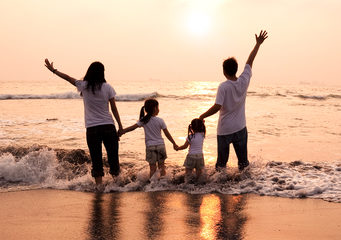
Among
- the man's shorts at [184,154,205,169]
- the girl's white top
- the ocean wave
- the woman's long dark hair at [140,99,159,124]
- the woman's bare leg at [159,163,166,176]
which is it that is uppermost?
the woman's long dark hair at [140,99,159,124]

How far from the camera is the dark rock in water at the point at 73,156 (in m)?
8.23

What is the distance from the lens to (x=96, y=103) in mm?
5777

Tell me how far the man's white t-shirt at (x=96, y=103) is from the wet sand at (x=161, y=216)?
1093 millimetres

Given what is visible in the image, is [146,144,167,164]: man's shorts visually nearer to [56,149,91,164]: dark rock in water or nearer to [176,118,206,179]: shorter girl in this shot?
[176,118,206,179]: shorter girl

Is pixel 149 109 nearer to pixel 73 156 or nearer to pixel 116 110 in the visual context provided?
pixel 116 110

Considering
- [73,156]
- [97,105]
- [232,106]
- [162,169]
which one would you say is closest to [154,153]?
[162,169]

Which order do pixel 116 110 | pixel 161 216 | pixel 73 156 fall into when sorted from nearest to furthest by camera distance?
pixel 161 216
pixel 116 110
pixel 73 156

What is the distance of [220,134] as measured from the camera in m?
5.90

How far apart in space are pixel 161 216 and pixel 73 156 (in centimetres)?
412

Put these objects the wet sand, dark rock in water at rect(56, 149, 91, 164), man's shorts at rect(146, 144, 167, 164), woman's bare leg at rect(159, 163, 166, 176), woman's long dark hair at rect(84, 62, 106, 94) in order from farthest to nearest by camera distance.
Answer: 1. dark rock in water at rect(56, 149, 91, 164)
2. woman's bare leg at rect(159, 163, 166, 176)
3. man's shorts at rect(146, 144, 167, 164)
4. woman's long dark hair at rect(84, 62, 106, 94)
5. the wet sand

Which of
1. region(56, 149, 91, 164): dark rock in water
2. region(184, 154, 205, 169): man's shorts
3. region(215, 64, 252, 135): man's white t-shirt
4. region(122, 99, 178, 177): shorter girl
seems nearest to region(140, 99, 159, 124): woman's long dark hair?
region(122, 99, 178, 177): shorter girl

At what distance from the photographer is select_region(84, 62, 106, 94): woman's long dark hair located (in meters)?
5.67

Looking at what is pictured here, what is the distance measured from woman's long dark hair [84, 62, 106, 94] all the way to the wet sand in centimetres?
157

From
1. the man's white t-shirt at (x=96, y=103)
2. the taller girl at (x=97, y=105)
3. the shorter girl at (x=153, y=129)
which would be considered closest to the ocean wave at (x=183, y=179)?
the shorter girl at (x=153, y=129)
